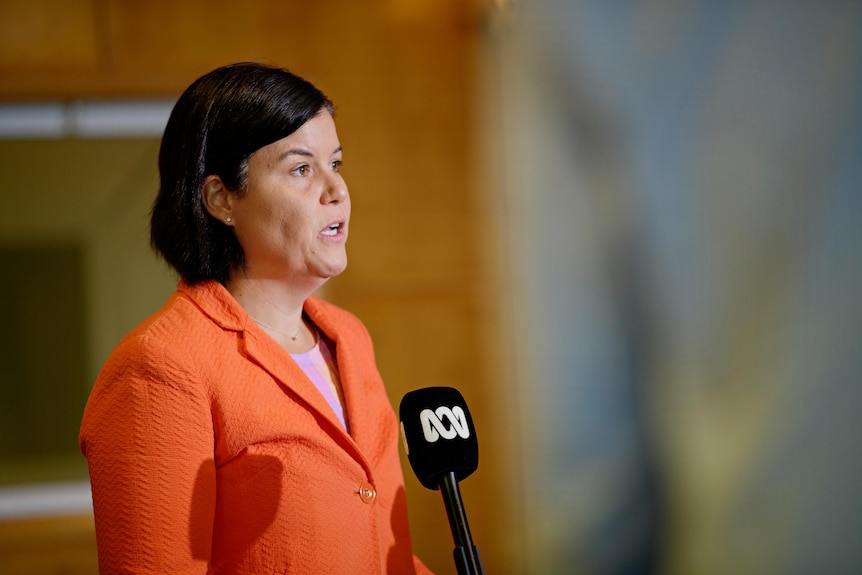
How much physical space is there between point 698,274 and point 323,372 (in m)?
2.28

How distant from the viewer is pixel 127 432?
117 cm

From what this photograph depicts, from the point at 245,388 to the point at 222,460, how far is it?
0.35ft

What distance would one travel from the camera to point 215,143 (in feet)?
4.41

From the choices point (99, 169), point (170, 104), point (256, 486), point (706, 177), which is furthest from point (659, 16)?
point (256, 486)

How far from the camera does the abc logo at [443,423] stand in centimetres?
109

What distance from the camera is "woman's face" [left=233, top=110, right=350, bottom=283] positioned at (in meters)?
1.36

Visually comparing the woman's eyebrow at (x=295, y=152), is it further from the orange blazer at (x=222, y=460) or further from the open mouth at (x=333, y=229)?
the orange blazer at (x=222, y=460)

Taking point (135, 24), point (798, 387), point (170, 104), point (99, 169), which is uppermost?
point (135, 24)

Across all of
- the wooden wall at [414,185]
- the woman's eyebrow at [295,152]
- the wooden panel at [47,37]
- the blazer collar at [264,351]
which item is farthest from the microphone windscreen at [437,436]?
the wooden panel at [47,37]

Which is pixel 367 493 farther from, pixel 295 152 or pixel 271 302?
pixel 295 152

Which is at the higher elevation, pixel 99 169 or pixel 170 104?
pixel 170 104

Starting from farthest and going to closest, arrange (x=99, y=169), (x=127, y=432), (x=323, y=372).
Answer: (x=99, y=169) < (x=323, y=372) < (x=127, y=432)

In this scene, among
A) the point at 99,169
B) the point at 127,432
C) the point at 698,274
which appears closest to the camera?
the point at 127,432

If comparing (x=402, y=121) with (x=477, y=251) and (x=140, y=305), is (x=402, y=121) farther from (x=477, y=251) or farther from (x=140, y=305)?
(x=140, y=305)
